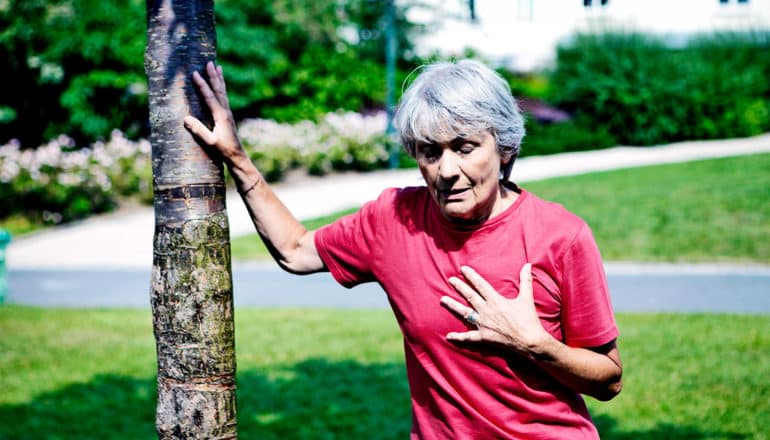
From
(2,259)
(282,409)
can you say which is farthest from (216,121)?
(2,259)

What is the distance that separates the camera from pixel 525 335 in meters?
2.36

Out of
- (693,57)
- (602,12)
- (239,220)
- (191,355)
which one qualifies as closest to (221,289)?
(191,355)

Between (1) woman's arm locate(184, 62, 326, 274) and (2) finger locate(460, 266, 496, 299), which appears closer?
(2) finger locate(460, 266, 496, 299)

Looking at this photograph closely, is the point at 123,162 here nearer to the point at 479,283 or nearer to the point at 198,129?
the point at 198,129

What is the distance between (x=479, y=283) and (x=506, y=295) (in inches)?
3.6

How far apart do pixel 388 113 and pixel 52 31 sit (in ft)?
23.5

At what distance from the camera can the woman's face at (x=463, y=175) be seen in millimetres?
2426

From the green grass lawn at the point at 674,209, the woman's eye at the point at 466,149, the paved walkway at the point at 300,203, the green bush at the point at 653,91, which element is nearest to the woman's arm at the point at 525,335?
the woman's eye at the point at 466,149

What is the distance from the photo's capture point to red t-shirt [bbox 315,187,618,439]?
239cm

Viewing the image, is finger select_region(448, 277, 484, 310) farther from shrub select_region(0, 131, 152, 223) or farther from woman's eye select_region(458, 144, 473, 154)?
shrub select_region(0, 131, 152, 223)

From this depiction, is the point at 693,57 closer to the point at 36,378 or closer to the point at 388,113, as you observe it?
the point at 388,113

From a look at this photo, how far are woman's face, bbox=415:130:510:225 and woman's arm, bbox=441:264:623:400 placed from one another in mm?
166

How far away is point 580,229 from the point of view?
2.38 m

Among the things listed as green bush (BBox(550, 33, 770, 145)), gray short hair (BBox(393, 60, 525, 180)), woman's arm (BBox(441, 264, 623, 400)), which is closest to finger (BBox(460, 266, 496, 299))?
woman's arm (BBox(441, 264, 623, 400))
